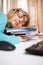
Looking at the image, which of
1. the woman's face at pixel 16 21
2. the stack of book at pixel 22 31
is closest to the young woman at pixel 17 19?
the woman's face at pixel 16 21

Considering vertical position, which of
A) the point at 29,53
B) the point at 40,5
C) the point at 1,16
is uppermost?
the point at 40,5

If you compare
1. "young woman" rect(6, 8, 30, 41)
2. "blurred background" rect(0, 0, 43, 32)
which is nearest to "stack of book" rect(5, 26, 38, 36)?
"young woman" rect(6, 8, 30, 41)

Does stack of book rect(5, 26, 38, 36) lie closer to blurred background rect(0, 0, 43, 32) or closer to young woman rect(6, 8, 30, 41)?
young woman rect(6, 8, 30, 41)

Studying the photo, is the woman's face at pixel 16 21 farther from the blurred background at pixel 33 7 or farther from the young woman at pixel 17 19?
the blurred background at pixel 33 7

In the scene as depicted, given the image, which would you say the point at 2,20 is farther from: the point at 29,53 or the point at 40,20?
the point at 40,20

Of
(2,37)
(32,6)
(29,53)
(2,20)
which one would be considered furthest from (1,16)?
(32,6)

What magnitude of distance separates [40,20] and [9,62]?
5.29 ft

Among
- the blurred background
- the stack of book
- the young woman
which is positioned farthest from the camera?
the blurred background

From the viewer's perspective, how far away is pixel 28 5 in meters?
1.89

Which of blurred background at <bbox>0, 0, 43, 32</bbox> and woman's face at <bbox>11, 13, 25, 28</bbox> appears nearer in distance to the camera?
woman's face at <bbox>11, 13, 25, 28</bbox>

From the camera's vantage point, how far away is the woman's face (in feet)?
3.91

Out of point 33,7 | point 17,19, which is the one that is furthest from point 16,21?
point 33,7

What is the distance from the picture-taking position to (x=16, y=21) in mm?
1209

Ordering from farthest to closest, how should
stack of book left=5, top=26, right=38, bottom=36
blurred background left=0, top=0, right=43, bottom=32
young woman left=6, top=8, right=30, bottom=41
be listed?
1. blurred background left=0, top=0, right=43, bottom=32
2. young woman left=6, top=8, right=30, bottom=41
3. stack of book left=5, top=26, right=38, bottom=36
